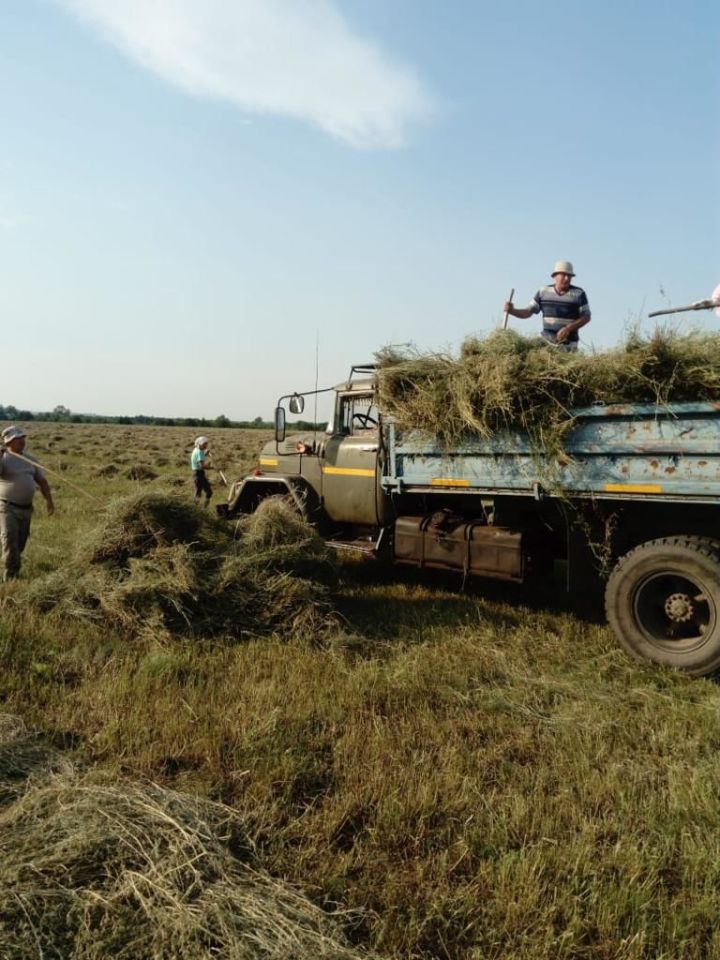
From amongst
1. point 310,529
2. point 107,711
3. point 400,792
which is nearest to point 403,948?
point 400,792

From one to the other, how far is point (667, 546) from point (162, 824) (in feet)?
12.9

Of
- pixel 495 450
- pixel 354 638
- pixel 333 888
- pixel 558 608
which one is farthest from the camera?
pixel 558 608

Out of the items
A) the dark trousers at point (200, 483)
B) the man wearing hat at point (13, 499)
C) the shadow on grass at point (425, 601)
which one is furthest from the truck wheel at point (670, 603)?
the dark trousers at point (200, 483)

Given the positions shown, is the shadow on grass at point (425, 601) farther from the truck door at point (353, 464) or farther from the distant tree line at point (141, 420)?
the distant tree line at point (141, 420)

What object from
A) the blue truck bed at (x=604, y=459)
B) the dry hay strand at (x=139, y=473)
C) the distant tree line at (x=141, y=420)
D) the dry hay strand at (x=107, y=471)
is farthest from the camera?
the distant tree line at (x=141, y=420)

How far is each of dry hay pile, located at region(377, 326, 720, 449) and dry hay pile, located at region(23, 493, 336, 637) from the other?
5.47 ft

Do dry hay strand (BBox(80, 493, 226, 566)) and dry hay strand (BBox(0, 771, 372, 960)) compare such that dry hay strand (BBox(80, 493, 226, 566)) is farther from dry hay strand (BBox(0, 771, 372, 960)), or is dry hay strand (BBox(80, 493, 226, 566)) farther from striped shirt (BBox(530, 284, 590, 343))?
striped shirt (BBox(530, 284, 590, 343))

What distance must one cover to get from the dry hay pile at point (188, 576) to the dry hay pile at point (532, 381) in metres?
1.67

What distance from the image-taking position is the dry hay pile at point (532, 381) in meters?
4.86

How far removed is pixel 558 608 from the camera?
660cm

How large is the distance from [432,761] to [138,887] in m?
1.60

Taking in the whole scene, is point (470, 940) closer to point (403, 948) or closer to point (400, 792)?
point (403, 948)

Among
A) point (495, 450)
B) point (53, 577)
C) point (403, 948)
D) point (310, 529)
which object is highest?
point (495, 450)

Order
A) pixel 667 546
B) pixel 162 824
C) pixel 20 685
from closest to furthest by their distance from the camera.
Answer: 1. pixel 162 824
2. pixel 20 685
3. pixel 667 546
